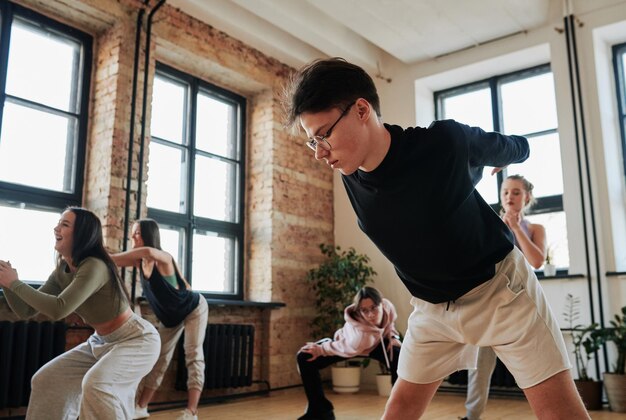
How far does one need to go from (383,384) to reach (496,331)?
14.4ft

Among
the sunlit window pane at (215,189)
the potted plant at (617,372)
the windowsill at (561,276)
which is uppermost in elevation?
the sunlit window pane at (215,189)

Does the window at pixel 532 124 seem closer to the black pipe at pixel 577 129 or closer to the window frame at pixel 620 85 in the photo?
the black pipe at pixel 577 129

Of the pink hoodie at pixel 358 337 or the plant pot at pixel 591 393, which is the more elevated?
the pink hoodie at pixel 358 337

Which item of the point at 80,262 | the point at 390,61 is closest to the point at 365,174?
the point at 80,262

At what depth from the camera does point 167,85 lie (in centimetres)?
571

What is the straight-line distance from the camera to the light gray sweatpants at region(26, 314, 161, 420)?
2.48 m

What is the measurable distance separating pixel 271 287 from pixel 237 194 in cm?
107

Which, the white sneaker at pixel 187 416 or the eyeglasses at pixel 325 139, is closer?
the eyeglasses at pixel 325 139

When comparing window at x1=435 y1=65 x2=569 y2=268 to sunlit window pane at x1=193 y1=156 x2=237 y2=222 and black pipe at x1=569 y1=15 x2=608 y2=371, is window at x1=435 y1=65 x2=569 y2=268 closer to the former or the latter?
black pipe at x1=569 y1=15 x2=608 y2=371

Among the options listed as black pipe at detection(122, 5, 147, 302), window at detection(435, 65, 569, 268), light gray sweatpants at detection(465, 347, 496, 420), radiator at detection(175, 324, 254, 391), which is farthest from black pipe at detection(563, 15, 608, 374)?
black pipe at detection(122, 5, 147, 302)

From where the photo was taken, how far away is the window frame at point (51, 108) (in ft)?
14.5

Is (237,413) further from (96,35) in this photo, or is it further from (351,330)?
(96,35)

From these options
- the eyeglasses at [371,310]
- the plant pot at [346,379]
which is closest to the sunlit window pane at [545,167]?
the plant pot at [346,379]

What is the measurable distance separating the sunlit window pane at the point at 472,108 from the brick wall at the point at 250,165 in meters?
A: 1.62
